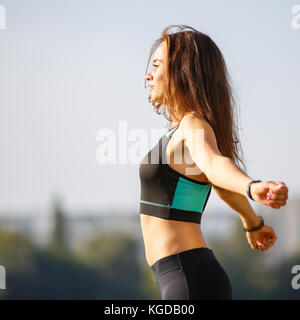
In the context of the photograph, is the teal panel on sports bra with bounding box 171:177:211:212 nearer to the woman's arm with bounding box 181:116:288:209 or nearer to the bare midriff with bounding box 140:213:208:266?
the bare midriff with bounding box 140:213:208:266

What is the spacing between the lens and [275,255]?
398ft

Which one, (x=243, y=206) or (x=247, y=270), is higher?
(x=243, y=206)

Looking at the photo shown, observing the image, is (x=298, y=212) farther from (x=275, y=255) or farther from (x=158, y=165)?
(x=158, y=165)

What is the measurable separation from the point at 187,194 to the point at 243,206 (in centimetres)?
65

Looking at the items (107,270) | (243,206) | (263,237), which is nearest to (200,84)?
(243,206)

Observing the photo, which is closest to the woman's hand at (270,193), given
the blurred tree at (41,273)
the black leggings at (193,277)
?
the black leggings at (193,277)

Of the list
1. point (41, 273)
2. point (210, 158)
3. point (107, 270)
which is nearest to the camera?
point (210, 158)

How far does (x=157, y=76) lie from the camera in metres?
3.90

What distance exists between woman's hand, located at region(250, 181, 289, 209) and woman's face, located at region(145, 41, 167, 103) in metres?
1.20

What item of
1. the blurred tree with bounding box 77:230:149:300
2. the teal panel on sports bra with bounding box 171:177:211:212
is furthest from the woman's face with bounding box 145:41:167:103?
the blurred tree with bounding box 77:230:149:300

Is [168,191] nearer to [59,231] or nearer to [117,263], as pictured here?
[117,263]

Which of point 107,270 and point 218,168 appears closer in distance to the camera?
point 218,168

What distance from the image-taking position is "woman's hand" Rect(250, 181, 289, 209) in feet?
9.11
